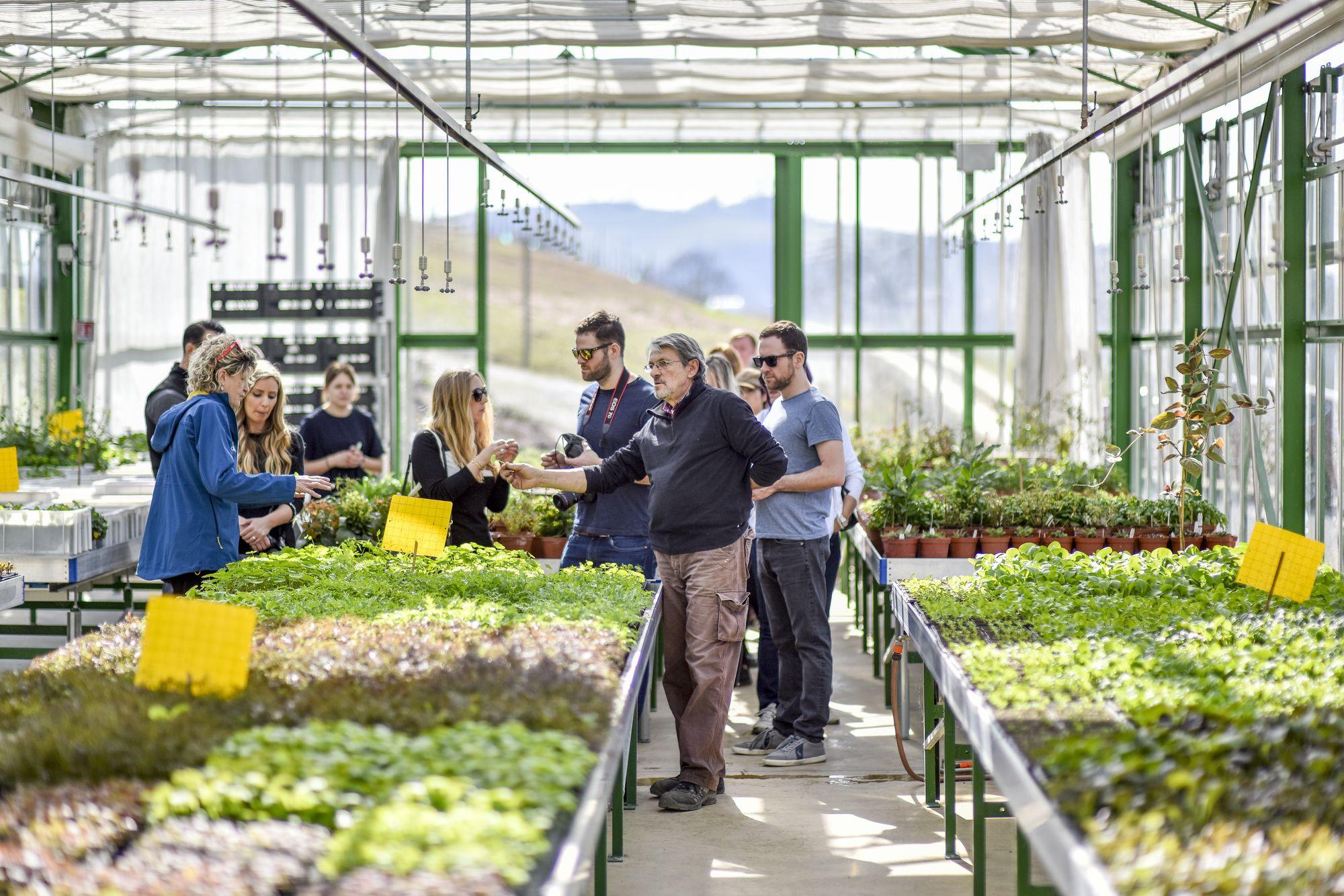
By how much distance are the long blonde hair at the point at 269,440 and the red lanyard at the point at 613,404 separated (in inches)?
45.9

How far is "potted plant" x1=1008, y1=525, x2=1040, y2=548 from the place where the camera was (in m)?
5.92

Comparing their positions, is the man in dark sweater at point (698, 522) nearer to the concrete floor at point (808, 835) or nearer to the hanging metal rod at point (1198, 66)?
the concrete floor at point (808, 835)

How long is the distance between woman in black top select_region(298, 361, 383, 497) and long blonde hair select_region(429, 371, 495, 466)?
244 centimetres

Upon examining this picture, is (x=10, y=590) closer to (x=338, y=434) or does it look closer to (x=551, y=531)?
(x=551, y=531)

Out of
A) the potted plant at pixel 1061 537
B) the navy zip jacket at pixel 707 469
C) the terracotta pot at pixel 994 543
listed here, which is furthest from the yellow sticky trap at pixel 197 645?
the potted plant at pixel 1061 537

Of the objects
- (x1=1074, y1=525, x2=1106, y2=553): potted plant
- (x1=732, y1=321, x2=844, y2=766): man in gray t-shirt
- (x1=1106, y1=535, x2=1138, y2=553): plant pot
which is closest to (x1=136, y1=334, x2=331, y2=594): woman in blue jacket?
(x1=732, y1=321, x2=844, y2=766): man in gray t-shirt

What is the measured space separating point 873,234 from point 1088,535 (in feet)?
20.2

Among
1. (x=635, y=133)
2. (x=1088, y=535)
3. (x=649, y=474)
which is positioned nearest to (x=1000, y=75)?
(x=635, y=133)

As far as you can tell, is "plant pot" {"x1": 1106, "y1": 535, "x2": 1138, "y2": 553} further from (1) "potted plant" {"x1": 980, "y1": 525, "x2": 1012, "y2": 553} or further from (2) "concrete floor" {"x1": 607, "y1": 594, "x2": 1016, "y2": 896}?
(2) "concrete floor" {"x1": 607, "y1": 594, "x2": 1016, "y2": 896}

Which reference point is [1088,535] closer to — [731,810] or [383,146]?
[731,810]

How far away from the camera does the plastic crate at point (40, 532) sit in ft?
16.6

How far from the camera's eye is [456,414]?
4.79 m

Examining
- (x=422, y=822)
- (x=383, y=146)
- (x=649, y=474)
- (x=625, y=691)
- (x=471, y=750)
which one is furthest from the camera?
(x=383, y=146)

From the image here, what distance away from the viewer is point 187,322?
37.3 feet
